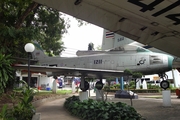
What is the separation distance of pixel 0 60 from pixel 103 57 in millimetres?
8782

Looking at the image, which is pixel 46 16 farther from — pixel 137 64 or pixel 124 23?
pixel 124 23

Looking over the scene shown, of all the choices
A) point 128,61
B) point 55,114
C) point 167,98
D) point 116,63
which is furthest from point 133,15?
point 116,63

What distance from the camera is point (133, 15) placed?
416 cm

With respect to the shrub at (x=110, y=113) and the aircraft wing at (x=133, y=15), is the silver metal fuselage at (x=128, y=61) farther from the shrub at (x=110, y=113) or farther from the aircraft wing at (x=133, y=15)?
the aircraft wing at (x=133, y=15)

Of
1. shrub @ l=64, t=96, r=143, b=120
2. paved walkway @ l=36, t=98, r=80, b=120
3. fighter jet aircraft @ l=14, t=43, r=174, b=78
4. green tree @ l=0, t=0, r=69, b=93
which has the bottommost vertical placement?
paved walkway @ l=36, t=98, r=80, b=120

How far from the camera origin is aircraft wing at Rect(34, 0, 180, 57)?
3.59 meters

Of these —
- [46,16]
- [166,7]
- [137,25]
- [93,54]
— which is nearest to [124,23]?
[137,25]

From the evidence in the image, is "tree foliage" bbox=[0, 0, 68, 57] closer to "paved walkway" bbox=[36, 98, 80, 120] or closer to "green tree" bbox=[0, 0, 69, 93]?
"green tree" bbox=[0, 0, 69, 93]

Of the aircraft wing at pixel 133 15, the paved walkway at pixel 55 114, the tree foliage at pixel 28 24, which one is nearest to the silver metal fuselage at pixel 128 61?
the tree foliage at pixel 28 24

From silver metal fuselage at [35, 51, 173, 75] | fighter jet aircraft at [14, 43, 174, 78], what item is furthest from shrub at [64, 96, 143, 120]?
silver metal fuselage at [35, 51, 173, 75]

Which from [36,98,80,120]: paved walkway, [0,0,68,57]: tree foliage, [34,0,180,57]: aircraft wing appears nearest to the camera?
[34,0,180,57]: aircraft wing

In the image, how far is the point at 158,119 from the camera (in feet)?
22.4

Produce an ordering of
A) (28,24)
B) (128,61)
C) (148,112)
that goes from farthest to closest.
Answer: (28,24) < (128,61) < (148,112)

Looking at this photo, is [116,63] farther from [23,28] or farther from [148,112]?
[23,28]
